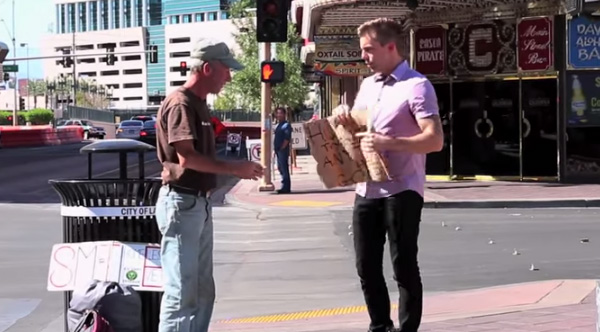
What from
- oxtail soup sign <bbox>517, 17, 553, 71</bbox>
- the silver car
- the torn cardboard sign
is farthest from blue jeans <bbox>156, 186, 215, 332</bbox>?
A: the silver car

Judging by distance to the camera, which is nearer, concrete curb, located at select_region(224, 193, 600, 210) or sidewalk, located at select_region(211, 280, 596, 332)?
sidewalk, located at select_region(211, 280, 596, 332)

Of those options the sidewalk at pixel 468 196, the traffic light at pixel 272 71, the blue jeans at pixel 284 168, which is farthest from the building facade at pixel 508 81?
the blue jeans at pixel 284 168

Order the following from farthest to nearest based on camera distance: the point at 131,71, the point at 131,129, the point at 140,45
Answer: the point at 131,71
the point at 140,45
the point at 131,129

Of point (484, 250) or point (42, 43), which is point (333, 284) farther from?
point (42, 43)

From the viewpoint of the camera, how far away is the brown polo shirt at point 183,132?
200 inches

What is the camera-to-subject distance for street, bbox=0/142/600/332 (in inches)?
340

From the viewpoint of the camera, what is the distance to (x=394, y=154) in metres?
5.37

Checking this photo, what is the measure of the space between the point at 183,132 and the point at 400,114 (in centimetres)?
123

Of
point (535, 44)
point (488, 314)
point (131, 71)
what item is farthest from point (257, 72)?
point (131, 71)

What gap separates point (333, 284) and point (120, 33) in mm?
175573

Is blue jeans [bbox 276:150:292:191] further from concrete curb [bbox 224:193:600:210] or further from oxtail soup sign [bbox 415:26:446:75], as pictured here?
oxtail soup sign [bbox 415:26:446:75]

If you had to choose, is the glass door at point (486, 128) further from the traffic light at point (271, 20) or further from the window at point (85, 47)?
the window at point (85, 47)

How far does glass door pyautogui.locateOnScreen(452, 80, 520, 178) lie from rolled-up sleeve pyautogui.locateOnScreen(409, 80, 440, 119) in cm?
1761

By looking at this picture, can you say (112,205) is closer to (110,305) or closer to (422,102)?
(110,305)
